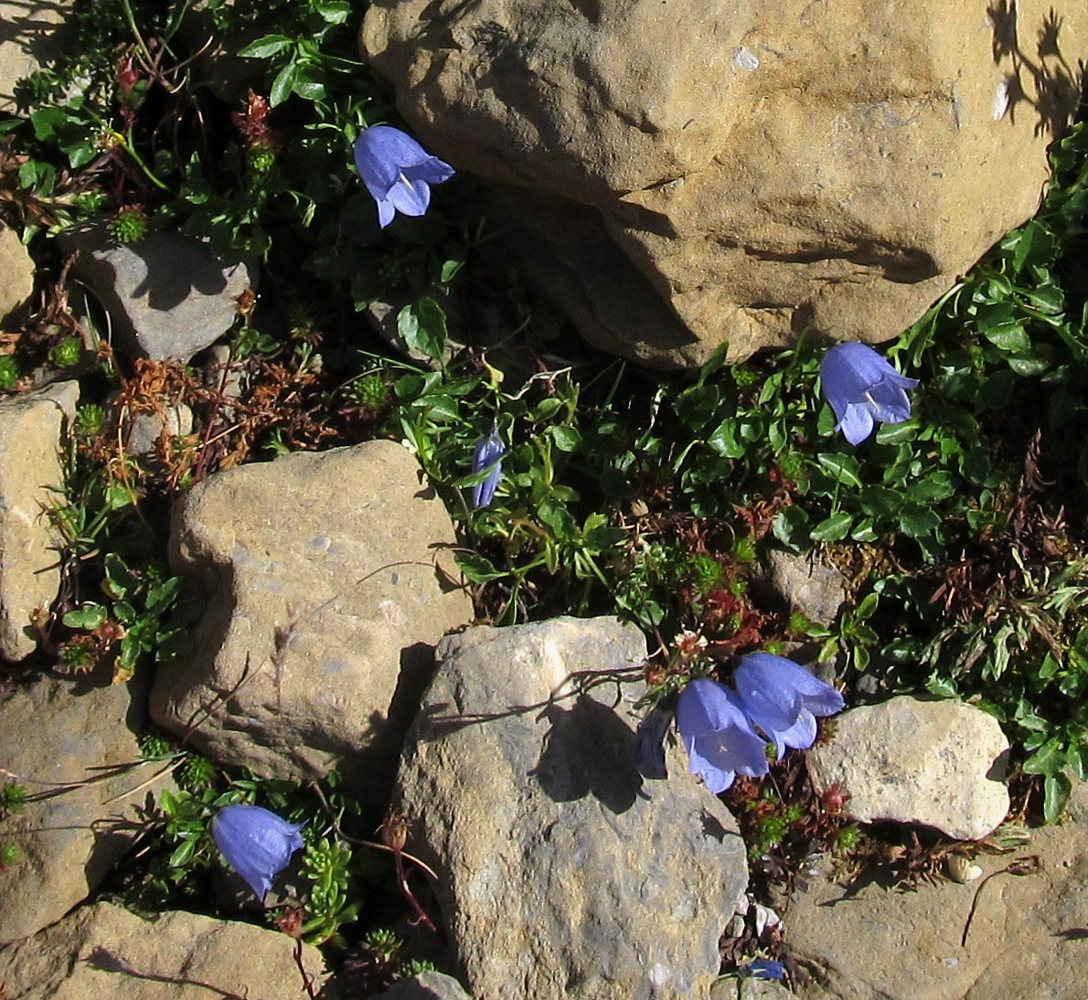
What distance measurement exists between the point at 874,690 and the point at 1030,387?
1.27m

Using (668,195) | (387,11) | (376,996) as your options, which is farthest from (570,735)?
(387,11)

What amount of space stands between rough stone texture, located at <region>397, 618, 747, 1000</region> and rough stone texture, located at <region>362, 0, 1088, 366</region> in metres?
1.27

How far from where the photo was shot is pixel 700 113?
379cm

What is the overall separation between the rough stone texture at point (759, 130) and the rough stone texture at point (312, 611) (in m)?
1.13

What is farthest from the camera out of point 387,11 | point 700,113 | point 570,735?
point 387,11

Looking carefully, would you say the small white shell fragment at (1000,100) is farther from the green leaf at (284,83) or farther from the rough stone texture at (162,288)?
the rough stone texture at (162,288)

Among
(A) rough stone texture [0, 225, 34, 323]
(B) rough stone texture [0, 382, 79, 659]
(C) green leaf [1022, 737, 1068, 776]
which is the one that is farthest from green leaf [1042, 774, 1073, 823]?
(A) rough stone texture [0, 225, 34, 323]

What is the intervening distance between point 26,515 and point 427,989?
6.97ft

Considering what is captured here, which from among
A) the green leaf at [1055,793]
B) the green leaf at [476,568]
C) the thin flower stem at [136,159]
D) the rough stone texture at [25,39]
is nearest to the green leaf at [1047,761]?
the green leaf at [1055,793]

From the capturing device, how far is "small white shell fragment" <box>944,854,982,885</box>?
418cm

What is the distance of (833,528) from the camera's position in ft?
14.4

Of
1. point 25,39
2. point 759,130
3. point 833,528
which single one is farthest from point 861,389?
point 25,39

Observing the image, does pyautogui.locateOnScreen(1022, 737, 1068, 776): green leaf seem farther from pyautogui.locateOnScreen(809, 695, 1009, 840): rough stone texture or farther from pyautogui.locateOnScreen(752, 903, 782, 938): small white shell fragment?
pyautogui.locateOnScreen(752, 903, 782, 938): small white shell fragment

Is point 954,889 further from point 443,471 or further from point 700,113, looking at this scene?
point 700,113
